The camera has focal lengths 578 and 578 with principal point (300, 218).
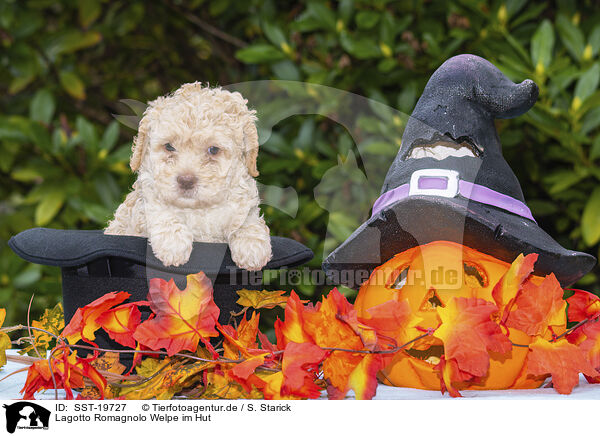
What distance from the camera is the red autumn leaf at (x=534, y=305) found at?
3.19 ft

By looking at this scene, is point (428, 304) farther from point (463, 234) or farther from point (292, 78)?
point (292, 78)

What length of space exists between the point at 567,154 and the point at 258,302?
148cm

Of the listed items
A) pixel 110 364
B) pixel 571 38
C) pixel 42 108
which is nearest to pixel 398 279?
pixel 110 364

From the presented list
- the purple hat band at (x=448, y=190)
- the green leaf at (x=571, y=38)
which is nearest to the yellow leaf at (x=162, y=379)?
the purple hat band at (x=448, y=190)

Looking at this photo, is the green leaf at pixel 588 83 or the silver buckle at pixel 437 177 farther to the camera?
the green leaf at pixel 588 83

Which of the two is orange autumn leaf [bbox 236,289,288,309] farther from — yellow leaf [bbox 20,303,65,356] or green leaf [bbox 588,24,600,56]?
green leaf [bbox 588,24,600,56]

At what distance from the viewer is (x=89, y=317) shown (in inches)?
39.4

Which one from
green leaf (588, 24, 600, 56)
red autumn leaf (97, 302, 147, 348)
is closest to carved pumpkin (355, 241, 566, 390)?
red autumn leaf (97, 302, 147, 348)

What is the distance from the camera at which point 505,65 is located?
2.06 m

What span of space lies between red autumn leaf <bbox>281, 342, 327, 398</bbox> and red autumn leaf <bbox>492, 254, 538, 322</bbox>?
0.31 meters

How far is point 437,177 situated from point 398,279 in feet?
0.83
